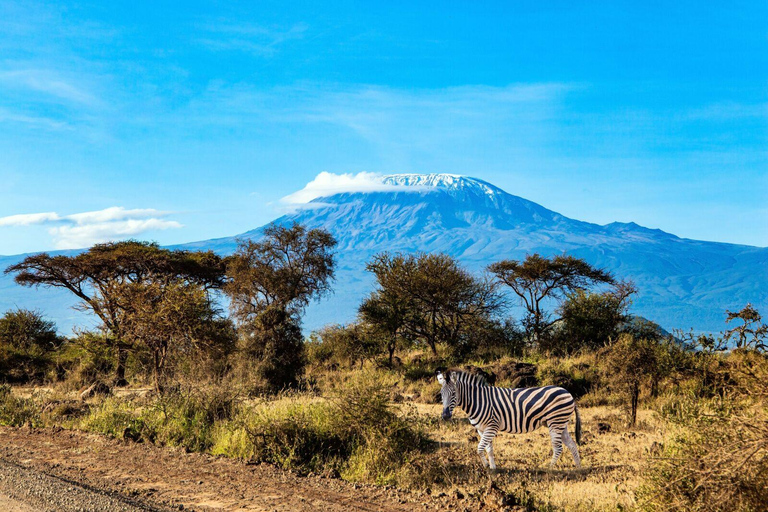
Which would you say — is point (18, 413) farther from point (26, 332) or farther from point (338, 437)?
point (26, 332)

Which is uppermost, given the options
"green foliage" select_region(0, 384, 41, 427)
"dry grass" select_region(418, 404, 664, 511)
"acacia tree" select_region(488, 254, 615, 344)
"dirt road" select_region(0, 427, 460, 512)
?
"acacia tree" select_region(488, 254, 615, 344)

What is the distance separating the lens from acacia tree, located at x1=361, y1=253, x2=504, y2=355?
2741 cm

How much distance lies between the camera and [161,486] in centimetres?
839

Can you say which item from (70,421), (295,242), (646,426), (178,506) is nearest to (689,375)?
(646,426)

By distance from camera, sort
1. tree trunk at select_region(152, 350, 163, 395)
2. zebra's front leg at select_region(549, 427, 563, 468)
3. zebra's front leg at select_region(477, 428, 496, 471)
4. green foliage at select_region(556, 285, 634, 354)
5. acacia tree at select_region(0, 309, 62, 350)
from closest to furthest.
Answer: zebra's front leg at select_region(477, 428, 496, 471), zebra's front leg at select_region(549, 427, 563, 468), tree trunk at select_region(152, 350, 163, 395), green foliage at select_region(556, 285, 634, 354), acacia tree at select_region(0, 309, 62, 350)

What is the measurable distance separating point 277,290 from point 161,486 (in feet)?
73.9

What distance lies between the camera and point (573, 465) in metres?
9.86

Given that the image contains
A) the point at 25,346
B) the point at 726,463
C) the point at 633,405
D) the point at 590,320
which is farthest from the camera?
the point at 25,346

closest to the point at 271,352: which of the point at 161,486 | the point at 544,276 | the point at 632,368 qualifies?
the point at 632,368

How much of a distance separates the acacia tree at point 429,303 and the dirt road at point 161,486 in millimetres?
17296

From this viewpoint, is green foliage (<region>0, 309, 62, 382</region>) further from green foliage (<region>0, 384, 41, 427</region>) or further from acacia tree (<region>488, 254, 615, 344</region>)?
acacia tree (<region>488, 254, 615, 344</region>)

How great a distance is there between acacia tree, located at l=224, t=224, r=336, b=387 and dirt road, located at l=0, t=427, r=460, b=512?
378 inches

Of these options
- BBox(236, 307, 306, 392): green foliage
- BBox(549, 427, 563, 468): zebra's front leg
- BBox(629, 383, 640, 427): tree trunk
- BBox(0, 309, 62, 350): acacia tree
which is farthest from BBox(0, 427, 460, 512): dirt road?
BBox(0, 309, 62, 350): acacia tree

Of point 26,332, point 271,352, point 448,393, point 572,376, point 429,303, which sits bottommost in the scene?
point 572,376
